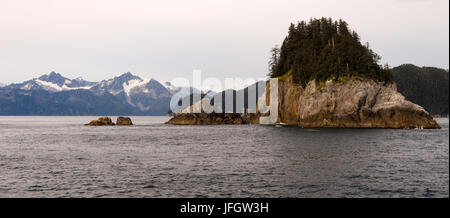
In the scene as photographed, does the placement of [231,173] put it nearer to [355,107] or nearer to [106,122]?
[355,107]

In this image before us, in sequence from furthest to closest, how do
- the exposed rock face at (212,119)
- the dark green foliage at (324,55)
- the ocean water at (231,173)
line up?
the exposed rock face at (212,119) → the dark green foliage at (324,55) → the ocean water at (231,173)

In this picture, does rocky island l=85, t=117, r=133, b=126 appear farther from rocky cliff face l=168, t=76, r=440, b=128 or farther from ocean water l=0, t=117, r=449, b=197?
ocean water l=0, t=117, r=449, b=197

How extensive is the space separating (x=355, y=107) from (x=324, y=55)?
28.2 m

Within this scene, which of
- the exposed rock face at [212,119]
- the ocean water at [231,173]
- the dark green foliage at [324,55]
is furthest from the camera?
the exposed rock face at [212,119]

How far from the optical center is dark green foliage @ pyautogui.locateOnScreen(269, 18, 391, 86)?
116438mm

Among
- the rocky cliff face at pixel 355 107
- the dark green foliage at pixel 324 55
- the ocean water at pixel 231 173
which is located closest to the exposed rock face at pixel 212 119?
the dark green foliage at pixel 324 55

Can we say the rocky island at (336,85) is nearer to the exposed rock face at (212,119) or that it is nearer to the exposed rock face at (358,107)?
the exposed rock face at (358,107)

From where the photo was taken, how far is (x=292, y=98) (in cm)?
13250

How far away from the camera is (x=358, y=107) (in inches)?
4240

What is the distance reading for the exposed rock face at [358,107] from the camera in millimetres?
103688

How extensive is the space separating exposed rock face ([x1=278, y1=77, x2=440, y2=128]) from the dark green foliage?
5192 millimetres

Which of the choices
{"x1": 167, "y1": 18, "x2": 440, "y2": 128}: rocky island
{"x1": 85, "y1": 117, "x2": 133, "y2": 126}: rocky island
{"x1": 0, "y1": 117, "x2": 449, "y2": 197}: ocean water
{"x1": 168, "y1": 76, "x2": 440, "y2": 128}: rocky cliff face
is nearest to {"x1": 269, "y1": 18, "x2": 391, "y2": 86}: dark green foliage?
{"x1": 167, "y1": 18, "x2": 440, "y2": 128}: rocky island

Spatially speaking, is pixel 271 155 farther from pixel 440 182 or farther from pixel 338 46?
pixel 338 46
